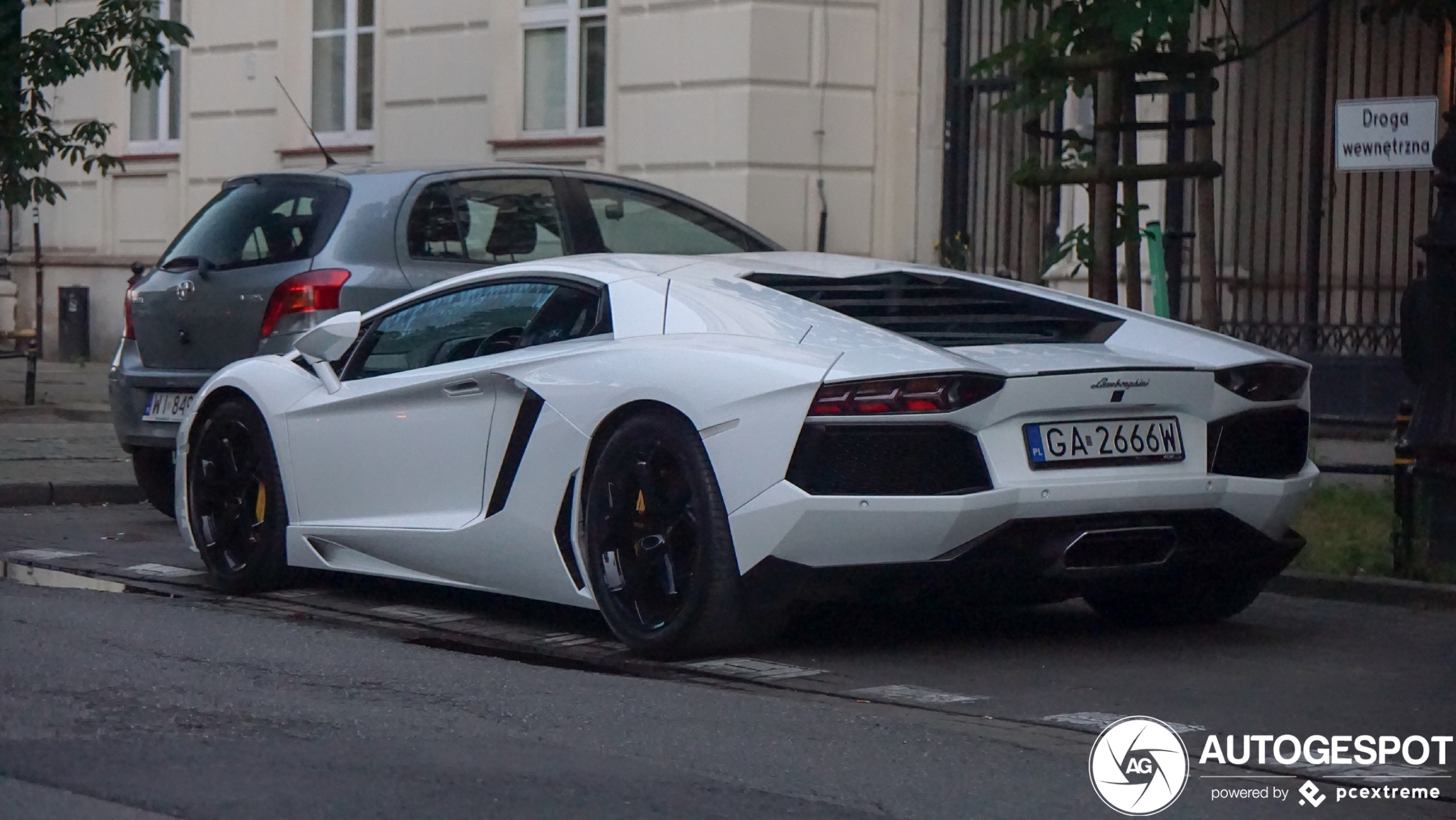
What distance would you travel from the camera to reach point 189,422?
816 centimetres

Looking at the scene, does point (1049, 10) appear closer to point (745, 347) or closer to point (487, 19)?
point (745, 347)

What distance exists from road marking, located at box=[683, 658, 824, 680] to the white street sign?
6.35 metres

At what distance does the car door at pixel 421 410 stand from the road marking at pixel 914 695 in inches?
62.4

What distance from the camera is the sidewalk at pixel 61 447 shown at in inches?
431

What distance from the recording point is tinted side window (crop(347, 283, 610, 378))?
22.7 ft

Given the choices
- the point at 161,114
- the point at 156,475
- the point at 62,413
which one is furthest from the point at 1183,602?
the point at 161,114

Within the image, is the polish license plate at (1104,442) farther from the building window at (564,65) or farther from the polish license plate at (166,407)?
the building window at (564,65)

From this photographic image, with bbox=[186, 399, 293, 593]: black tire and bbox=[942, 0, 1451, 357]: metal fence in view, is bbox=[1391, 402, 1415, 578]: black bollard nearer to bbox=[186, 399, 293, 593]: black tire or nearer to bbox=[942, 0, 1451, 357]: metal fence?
bbox=[186, 399, 293, 593]: black tire

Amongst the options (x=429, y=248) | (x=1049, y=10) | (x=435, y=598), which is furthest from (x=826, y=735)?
(x=1049, y=10)

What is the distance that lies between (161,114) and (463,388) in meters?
17.1

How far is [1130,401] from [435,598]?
9.16ft

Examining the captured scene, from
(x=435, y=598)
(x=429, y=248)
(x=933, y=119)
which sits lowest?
(x=435, y=598)

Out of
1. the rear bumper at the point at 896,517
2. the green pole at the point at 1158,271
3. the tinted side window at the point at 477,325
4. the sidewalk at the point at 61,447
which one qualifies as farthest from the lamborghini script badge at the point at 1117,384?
the sidewalk at the point at 61,447

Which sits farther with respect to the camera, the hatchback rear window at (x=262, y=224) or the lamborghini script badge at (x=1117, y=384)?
the hatchback rear window at (x=262, y=224)
